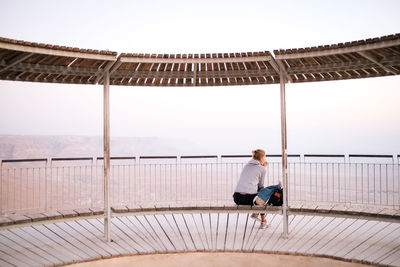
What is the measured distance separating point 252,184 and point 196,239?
1.64 metres

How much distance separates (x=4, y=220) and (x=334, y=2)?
1223 centimetres

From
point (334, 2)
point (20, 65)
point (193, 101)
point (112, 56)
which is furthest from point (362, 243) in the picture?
point (193, 101)

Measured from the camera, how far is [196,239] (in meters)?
7.09

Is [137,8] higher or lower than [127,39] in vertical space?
higher

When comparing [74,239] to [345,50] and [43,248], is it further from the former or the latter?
[345,50]

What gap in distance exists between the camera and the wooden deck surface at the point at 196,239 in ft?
20.3

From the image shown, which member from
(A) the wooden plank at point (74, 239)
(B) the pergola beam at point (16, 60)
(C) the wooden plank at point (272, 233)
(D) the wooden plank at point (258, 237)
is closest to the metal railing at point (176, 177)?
(A) the wooden plank at point (74, 239)

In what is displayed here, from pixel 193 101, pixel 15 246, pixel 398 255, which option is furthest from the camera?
pixel 193 101

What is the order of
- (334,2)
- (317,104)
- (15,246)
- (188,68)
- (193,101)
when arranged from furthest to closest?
(193,101)
(317,104)
(334,2)
(188,68)
(15,246)

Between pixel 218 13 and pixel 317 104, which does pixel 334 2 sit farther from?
pixel 317 104

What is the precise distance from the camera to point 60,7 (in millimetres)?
15500

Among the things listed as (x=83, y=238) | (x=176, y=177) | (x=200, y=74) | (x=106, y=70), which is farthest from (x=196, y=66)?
(x=83, y=238)

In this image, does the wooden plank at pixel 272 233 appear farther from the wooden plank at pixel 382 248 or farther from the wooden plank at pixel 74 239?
the wooden plank at pixel 74 239

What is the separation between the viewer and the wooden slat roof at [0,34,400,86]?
6023 mm
